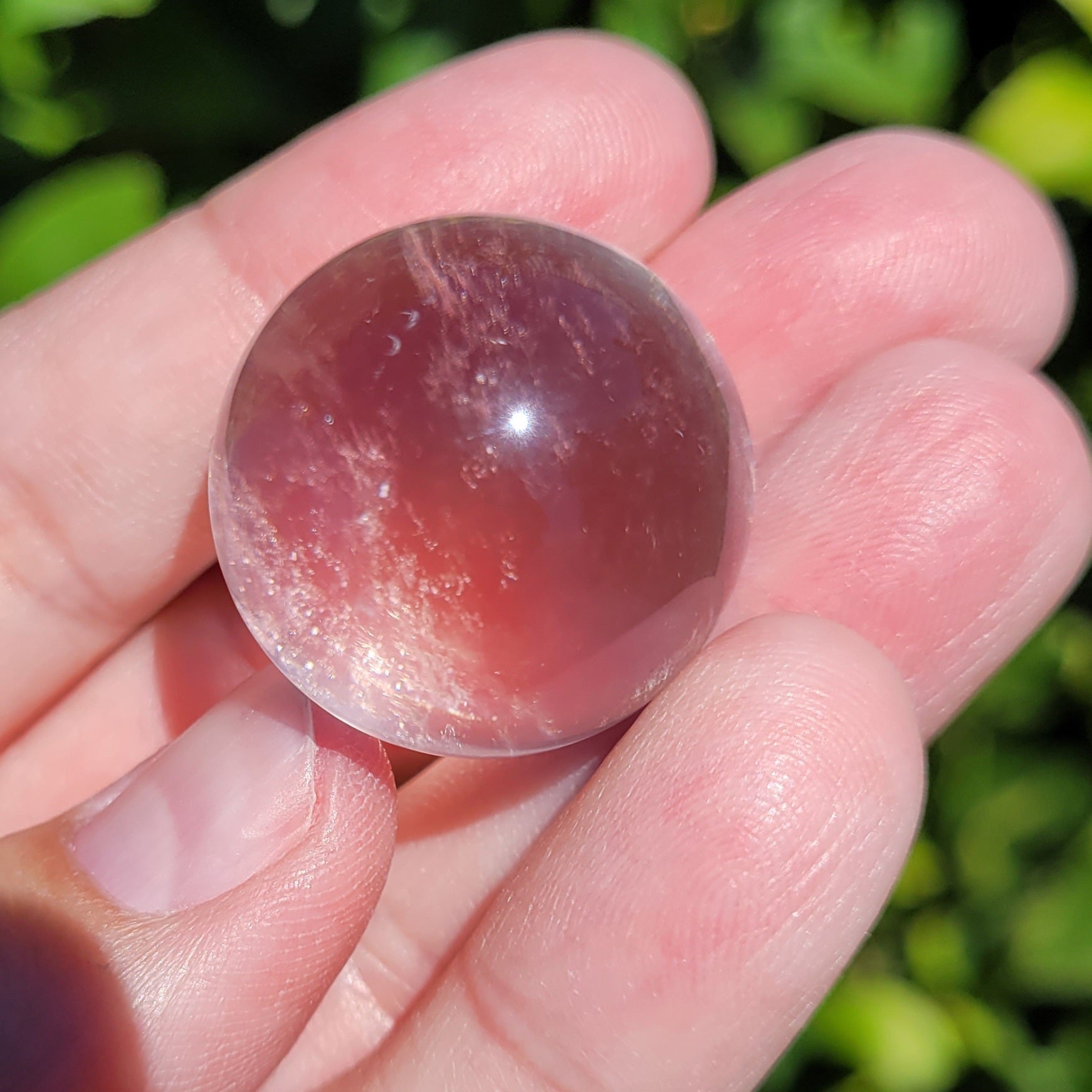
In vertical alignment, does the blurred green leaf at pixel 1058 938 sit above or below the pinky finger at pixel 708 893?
below

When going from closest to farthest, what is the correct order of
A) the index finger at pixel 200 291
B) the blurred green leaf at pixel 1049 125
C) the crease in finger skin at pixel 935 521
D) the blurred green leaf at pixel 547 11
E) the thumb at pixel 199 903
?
the thumb at pixel 199 903 < the crease in finger skin at pixel 935 521 < the index finger at pixel 200 291 < the blurred green leaf at pixel 1049 125 < the blurred green leaf at pixel 547 11

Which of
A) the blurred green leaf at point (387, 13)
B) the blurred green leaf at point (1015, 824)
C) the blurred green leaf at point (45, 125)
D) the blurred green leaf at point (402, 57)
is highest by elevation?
the blurred green leaf at point (45, 125)

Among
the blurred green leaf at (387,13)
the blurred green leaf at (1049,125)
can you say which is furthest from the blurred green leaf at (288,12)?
the blurred green leaf at (1049,125)

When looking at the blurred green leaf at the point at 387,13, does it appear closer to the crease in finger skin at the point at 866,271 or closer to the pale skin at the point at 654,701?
the pale skin at the point at 654,701

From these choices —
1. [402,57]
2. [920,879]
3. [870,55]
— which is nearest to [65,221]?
[402,57]

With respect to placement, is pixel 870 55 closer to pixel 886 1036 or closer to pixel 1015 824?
pixel 1015 824

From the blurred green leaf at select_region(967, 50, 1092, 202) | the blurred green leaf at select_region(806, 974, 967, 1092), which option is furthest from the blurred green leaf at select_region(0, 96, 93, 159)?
the blurred green leaf at select_region(806, 974, 967, 1092)

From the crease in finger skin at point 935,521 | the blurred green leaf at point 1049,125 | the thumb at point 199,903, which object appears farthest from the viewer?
the blurred green leaf at point 1049,125
